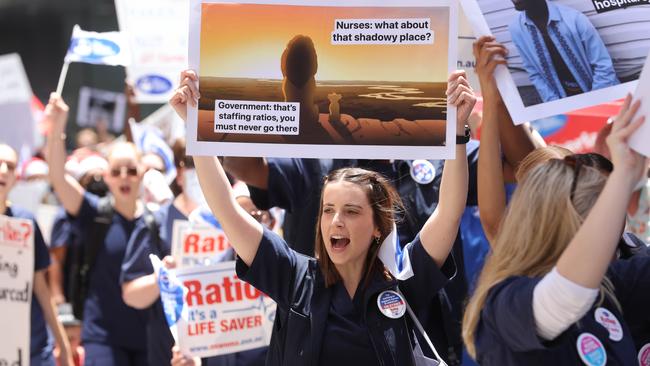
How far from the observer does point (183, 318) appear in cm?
546

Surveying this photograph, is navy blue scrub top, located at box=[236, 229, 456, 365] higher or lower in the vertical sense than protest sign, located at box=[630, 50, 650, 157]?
lower

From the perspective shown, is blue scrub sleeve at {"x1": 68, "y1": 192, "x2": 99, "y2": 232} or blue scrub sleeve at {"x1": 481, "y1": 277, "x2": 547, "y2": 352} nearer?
blue scrub sleeve at {"x1": 481, "y1": 277, "x2": 547, "y2": 352}

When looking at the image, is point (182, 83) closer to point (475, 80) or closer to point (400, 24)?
point (400, 24)

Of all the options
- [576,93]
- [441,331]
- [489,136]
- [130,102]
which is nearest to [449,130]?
[489,136]

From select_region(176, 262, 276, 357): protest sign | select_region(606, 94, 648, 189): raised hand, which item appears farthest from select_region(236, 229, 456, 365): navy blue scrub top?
select_region(176, 262, 276, 357): protest sign

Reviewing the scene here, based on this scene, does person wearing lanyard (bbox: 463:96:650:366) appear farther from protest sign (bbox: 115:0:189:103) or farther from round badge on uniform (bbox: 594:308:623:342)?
protest sign (bbox: 115:0:189:103)

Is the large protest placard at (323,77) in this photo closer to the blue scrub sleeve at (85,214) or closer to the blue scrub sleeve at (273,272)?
the blue scrub sleeve at (273,272)

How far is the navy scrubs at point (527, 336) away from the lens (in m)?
2.75

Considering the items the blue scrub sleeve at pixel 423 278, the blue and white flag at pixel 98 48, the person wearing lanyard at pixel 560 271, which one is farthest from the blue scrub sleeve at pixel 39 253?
the person wearing lanyard at pixel 560 271

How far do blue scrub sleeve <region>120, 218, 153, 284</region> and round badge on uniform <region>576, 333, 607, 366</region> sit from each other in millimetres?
3972

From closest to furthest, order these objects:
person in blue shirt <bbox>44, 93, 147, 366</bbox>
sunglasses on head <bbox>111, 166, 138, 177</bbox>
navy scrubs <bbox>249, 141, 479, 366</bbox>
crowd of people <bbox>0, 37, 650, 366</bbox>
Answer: crowd of people <bbox>0, 37, 650, 366</bbox> < navy scrubs <bbox>249, 141, 479, 366</bbox> < person in blue shirt <bbox>44, 93, 147, 366</bbox> < sunglasses on head <bbox>111, 166, 138, 177</bbox>

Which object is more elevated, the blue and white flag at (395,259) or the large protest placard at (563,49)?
A: the large protest placard at (563,49)

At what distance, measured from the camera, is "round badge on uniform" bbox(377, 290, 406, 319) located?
12.1 feet

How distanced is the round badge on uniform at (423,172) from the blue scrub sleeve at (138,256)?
7.37ft
